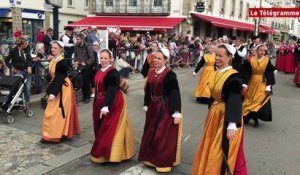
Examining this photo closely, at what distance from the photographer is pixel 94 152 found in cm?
547

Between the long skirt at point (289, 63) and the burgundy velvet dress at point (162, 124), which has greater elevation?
the burgundy velvet dress at point (162, 124)

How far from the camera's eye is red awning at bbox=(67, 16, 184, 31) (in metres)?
25.5

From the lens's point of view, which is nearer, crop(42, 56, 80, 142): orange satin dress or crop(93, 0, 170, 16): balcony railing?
crop(42, 56, 80, 142): orange satin dress

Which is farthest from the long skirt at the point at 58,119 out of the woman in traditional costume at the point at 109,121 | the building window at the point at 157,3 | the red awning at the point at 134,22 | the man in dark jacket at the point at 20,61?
the building window at the point at 157,3

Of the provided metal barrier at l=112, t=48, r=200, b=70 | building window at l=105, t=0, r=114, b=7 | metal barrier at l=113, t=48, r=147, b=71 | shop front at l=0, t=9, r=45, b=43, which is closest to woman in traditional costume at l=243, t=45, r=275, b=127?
metal barrier at l=112, t=48, r=200, b=70

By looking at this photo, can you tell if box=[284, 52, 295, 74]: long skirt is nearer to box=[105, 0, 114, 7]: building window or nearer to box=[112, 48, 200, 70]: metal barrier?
box=[112, 48, 200, 70]: metal barrier

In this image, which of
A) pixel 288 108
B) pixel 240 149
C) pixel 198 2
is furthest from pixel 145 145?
pixel 198 2

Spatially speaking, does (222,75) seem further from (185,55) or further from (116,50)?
(185,55)

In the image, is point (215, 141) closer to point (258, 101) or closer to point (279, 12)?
point (258, 101)

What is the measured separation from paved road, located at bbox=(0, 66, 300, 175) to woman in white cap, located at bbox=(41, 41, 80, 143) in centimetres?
20

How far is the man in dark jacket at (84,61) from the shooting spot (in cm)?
1007

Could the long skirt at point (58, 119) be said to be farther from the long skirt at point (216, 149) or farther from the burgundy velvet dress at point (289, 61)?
the burgundy velvet dress at point (289, 61)

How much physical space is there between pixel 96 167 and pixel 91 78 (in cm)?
538

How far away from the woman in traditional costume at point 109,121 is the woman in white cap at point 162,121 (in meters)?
0.34
